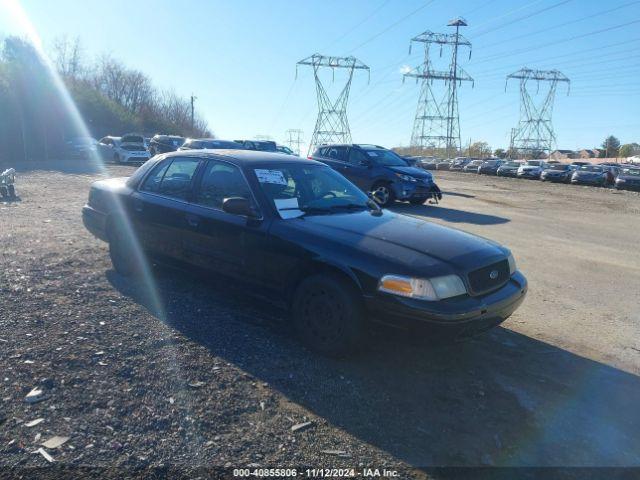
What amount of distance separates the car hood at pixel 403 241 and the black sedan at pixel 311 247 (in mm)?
10

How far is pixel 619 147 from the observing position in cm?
9081

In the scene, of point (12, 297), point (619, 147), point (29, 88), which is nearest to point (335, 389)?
point (12, 297)

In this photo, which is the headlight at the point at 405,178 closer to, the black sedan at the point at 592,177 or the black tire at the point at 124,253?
the black tire at the point at 124,253

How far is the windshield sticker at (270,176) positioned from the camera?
4.71 metres

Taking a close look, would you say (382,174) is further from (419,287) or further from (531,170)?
(531,170)

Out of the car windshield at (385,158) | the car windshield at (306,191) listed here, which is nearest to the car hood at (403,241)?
the car windshield at (306,191)

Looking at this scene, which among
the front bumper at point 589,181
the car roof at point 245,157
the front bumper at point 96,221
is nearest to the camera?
the car roof at point 245,157

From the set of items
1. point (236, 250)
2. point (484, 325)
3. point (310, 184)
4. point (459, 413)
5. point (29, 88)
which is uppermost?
point (29, 88)

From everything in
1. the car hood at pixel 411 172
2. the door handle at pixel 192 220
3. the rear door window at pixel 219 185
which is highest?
the rear door window at pixel 219 185

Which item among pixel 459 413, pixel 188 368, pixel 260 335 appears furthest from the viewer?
pixel 260 335

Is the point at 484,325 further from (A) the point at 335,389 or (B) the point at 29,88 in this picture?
(B) the point at 29,88

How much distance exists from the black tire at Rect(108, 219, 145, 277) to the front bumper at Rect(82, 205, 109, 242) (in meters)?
0.17

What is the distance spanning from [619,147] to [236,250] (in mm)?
102998

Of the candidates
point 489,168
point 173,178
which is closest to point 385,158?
point 173,178
